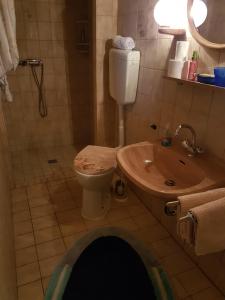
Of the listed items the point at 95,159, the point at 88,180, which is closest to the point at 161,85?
the point at 95,159

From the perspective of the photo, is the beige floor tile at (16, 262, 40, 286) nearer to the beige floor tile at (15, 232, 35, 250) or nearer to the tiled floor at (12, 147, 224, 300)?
the tiled floor at (12, 147, 224, 300)

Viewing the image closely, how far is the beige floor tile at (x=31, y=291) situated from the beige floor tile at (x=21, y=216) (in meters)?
0.59

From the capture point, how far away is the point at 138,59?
190 cm

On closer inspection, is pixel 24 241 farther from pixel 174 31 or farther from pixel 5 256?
pixel 174 31

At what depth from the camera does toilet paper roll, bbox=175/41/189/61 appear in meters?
1.32

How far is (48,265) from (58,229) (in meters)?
0.32

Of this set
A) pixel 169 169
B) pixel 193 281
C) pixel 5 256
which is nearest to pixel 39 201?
pixel 5 256

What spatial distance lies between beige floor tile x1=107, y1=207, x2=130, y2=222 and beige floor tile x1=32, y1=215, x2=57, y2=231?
45 centimetres

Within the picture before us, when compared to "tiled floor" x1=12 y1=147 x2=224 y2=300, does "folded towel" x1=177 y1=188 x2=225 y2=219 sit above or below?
above

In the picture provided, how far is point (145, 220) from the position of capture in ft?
6.32

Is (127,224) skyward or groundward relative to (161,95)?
groundward

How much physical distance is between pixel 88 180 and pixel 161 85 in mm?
865

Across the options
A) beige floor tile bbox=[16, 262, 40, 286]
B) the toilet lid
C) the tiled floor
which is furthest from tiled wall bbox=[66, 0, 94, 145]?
beige floor tile bbox=[16, 262, 40, 286]

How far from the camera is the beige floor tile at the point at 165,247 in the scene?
1.63 meters
